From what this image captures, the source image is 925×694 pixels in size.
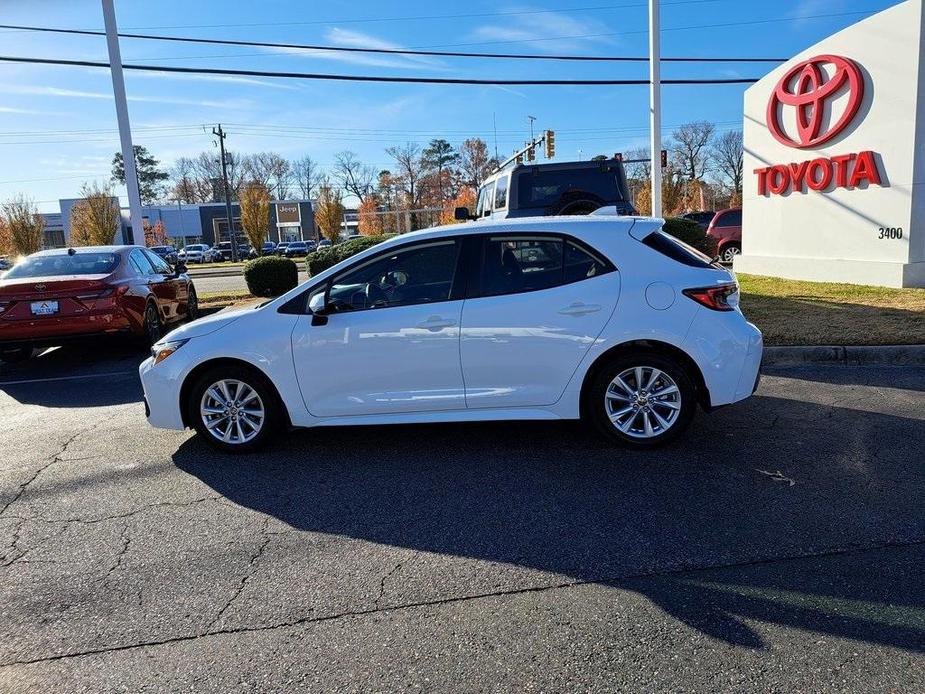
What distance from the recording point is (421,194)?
8594cm

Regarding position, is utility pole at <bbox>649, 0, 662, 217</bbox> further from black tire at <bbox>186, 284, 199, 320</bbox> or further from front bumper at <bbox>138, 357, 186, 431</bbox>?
front bumper at <bbox>138, 357, 186, 431</bbox>

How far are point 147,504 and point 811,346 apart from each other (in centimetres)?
675

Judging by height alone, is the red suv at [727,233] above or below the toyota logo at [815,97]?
below

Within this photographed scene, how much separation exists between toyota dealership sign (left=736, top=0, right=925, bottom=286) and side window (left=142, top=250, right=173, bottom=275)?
11.5m

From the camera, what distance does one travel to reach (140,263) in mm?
10266

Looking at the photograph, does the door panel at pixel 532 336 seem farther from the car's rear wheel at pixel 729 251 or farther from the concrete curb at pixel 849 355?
the car's rear wheel at pixel 729 251

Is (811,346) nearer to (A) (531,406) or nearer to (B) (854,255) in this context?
(A) (531,406)

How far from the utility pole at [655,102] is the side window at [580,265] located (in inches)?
408

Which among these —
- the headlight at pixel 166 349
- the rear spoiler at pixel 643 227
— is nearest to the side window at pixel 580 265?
the rear spoiler at pixel 643 227

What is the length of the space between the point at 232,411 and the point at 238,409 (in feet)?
0.16

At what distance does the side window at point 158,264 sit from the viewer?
10.9m

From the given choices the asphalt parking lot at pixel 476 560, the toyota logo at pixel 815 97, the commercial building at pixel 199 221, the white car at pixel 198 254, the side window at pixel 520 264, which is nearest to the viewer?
the asphalt parking lot at pixel 476 560

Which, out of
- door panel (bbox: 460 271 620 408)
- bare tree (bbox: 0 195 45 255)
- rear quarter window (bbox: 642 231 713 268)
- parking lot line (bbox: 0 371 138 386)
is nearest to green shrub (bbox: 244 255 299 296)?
parking lot line (bbox: 0 371 138 386)

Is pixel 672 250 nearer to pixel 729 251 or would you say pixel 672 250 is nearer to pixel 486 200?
pixel 486 200
